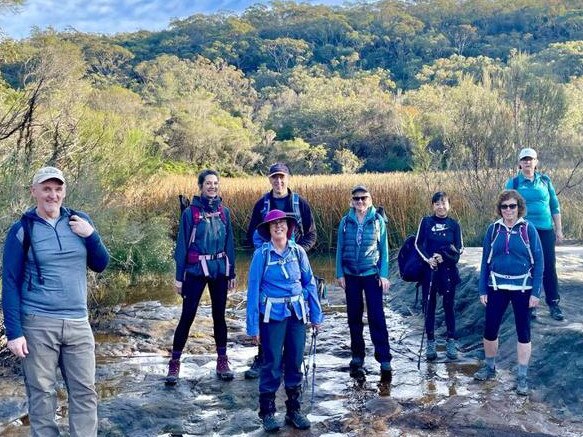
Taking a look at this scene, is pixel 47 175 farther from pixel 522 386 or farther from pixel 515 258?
pixel 522 386

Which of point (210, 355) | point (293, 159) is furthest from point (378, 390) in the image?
point (293, 159)

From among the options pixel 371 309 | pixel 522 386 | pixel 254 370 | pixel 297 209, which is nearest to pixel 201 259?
pixel 297 209

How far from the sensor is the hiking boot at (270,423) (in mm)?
4418

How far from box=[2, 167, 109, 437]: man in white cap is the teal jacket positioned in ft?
8.18

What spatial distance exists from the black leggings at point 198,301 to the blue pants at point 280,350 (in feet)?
3.39

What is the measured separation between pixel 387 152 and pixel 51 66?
106 ft

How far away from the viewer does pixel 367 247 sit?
544 cm

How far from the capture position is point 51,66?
8664 millimetres

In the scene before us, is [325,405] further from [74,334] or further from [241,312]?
[241,312]

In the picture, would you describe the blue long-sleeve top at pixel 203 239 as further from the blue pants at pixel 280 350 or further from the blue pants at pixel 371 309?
the blue pants at pixel 371 309

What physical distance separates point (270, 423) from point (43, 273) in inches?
75.0

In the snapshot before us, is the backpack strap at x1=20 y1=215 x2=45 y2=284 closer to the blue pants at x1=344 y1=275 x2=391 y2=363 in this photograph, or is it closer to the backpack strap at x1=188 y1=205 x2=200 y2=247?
the backpack strap at x1=188 y1=205 x2=200 y2=247

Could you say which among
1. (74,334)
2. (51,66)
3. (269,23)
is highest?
(269,23)

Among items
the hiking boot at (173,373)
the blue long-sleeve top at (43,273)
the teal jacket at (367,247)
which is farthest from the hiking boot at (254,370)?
the blue long-sleeve top at (43,273)
